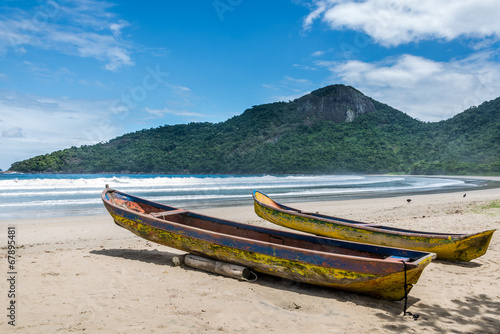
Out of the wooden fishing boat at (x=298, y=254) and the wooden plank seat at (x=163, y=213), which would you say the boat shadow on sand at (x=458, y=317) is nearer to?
the wooden fishing boat at (x=298, y=254)

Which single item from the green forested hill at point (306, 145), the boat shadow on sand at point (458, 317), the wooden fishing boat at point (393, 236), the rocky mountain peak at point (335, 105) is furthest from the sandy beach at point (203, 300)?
the rocky mountain peak at point (335, 105)

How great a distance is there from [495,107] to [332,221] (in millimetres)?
81867

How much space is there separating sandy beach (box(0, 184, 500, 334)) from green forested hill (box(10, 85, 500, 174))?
60.6m

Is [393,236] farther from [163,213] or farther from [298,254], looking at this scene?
[163,213]

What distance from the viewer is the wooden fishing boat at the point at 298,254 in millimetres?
3748

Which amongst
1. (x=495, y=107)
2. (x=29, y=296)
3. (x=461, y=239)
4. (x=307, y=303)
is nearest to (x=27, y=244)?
(x=29, y=296)

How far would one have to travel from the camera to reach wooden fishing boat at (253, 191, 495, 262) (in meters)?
5.49

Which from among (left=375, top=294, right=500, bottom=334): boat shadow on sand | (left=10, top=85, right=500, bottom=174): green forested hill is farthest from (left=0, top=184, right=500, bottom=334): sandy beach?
(left=10, top=85, right=500, bottom=174): green forested hill

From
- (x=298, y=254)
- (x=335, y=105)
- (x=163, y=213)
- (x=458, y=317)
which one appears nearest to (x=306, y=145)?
(x=335, y=105)

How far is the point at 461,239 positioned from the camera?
18.0 ft

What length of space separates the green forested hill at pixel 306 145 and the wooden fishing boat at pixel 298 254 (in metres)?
61.0

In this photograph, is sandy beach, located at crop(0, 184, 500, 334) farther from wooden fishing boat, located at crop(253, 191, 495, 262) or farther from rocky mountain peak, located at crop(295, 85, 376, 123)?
rocky mountain peak, located at crop(295, 85, 376, 123)

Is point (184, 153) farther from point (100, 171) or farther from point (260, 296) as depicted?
point (260, 296)

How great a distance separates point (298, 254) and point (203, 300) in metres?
1.44
